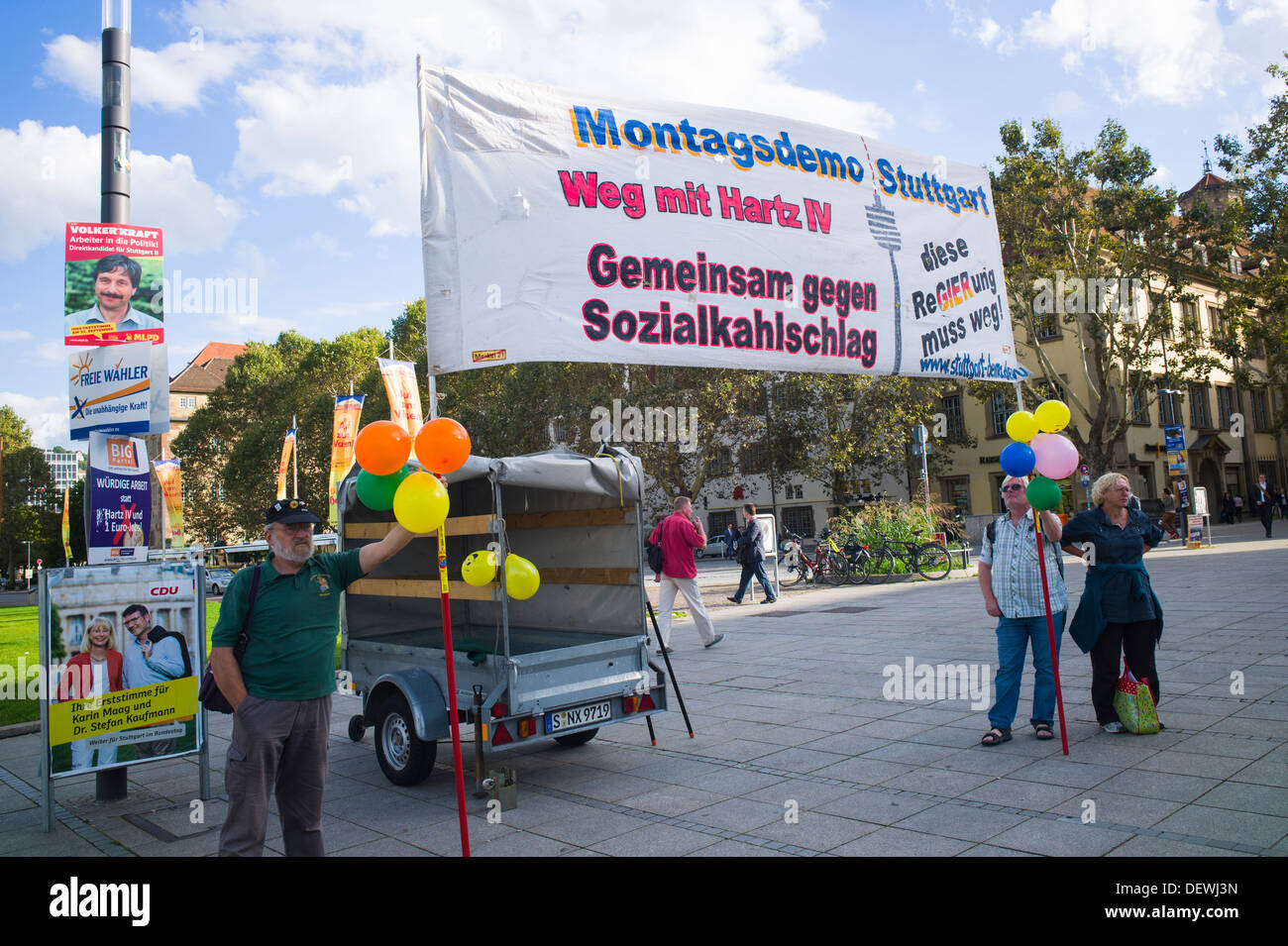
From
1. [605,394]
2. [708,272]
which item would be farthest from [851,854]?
[605,394]

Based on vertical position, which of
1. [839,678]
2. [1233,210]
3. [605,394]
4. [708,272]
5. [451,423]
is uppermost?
[1233,210]

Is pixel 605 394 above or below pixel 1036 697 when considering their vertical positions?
above

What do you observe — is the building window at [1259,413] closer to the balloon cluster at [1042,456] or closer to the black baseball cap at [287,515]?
the balloon cluster at [1042,456]

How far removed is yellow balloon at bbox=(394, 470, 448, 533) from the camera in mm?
4000

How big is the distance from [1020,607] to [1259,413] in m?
53.6

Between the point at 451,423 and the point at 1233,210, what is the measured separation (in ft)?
104

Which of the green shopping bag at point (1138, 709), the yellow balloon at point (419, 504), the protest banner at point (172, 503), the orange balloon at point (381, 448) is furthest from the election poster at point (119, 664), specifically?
the protest banner at point (172, 503)

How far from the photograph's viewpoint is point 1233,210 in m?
28.0

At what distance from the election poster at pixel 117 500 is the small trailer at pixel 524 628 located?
4.66 ft

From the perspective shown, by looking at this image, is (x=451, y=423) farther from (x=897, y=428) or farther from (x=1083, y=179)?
(x=897, y=428)

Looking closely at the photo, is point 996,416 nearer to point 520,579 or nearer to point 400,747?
point 400,747

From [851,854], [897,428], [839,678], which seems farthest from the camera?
[897,428]

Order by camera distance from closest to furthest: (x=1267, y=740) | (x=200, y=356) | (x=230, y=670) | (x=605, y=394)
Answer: (x=230, y=670) → (x=1267, y=740) → (x=605, y=394) → (x=200, y=356)
